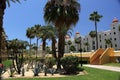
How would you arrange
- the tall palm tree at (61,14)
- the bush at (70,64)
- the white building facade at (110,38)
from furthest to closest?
the white building facade at (110,38), the tall palm tree at (61,14), the bush at (70,64)

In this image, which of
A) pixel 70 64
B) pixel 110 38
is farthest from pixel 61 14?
pixel 110 38

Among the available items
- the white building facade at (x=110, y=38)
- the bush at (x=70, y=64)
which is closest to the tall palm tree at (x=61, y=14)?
the bush at (x=70, y=64)

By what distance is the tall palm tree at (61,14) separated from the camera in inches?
1277

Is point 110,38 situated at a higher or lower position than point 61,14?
higher

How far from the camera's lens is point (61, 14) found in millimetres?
32500

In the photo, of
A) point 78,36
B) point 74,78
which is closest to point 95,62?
point 74,78

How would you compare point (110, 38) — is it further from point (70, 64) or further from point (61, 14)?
point (70, 64)

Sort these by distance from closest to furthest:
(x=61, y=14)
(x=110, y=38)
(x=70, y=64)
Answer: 1. (x=70, y=64)
2. (x=61, y=14)
3. (x=110, y=38)

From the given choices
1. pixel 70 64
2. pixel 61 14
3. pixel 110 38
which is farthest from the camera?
pixel 110 38

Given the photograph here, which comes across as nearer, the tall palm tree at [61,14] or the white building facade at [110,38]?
the tall palm tree at [61,14]

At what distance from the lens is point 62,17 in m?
32.4

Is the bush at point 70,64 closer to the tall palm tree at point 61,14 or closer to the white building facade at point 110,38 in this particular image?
the tall palm tree at point 61,14

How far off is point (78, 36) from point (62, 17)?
4073 inches

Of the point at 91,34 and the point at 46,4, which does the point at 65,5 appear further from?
the point at 91,34
